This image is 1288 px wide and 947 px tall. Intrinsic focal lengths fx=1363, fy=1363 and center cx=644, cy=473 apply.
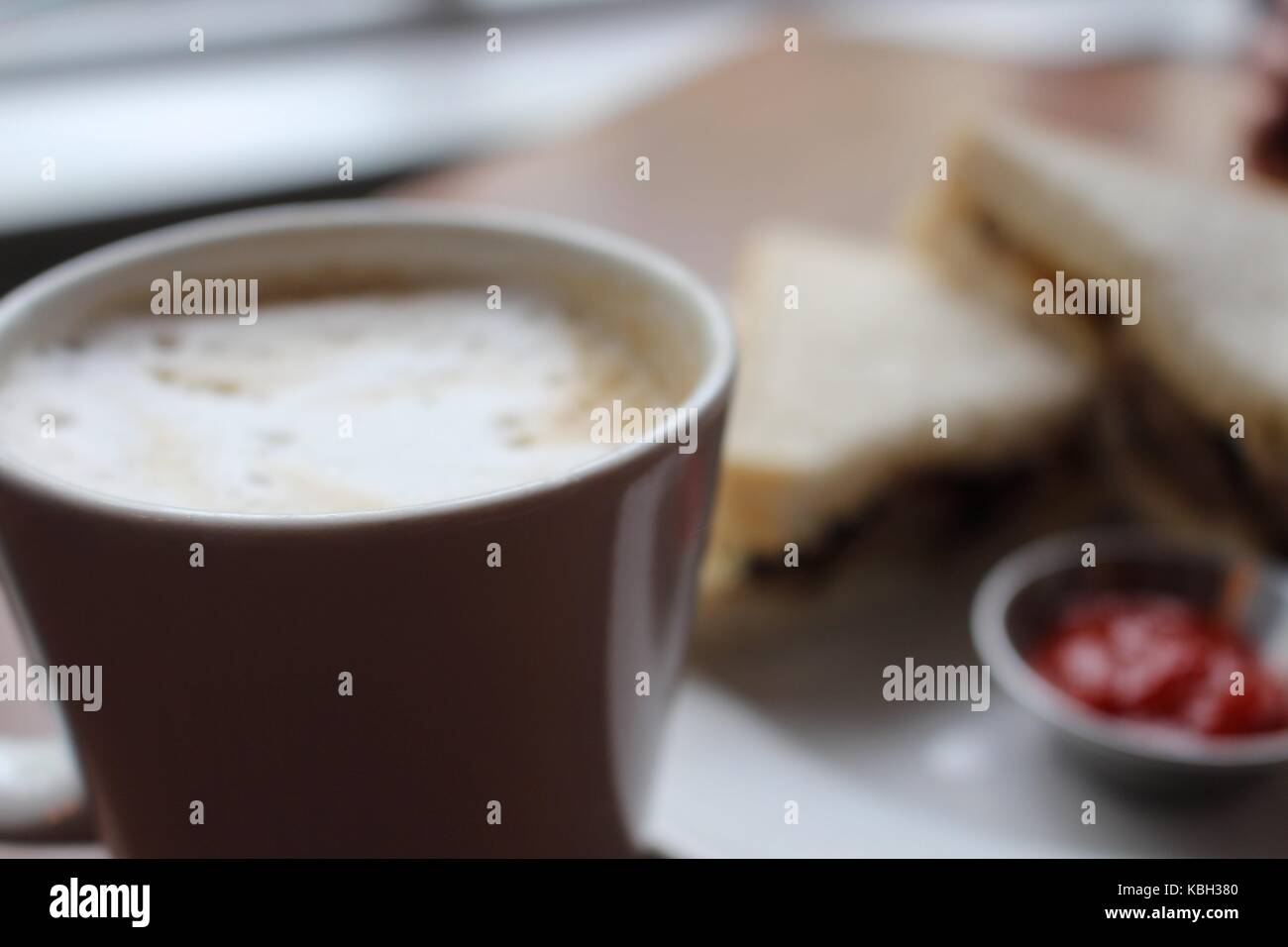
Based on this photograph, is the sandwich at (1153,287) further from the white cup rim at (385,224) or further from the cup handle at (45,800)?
the cup handle at (45,800)

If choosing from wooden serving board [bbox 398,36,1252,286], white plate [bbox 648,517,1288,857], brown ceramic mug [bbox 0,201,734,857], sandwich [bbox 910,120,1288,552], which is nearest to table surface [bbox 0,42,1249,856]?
wooden serving board [bbox 398,36,1252,286]

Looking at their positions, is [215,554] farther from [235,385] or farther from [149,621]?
[235,385]

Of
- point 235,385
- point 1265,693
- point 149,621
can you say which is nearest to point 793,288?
point 1265,693

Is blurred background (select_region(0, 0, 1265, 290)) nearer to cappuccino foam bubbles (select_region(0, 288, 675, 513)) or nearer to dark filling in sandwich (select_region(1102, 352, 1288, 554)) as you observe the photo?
dark filling in sandwich (select_region(1102, 352, 1288, 554))

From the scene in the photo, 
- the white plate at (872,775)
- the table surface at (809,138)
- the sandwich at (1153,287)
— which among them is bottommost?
the white plate at (872,775)

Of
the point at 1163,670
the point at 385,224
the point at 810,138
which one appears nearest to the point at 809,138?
the point at 810,138

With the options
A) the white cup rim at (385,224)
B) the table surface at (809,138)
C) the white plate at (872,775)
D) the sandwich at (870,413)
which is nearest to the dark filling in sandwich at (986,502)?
the sandwich at (870,413)
